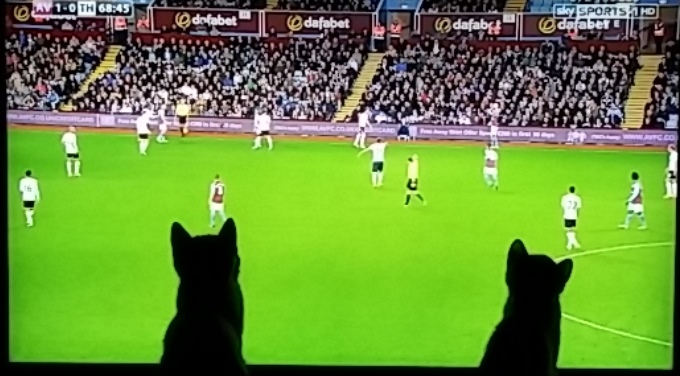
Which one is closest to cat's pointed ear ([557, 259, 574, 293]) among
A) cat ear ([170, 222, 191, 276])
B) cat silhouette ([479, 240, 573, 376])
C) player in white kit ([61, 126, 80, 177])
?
cat silhouette ([479, 240, 573, 376])

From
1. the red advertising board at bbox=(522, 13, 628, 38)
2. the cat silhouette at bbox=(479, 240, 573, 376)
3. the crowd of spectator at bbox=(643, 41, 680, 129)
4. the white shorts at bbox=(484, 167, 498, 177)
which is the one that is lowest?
→ the cat silhouette at bbox=(479, 240, 573, 376)

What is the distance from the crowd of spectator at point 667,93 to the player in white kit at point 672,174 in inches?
3.1

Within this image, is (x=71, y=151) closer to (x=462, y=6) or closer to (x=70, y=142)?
(x=70, y=142)

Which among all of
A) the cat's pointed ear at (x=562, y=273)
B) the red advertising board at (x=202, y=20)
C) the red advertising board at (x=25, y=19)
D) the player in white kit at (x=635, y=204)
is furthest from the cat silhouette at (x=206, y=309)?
the player in white kit at (x=635, y=204)

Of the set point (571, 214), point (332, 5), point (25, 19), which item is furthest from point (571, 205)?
point (25, 19)

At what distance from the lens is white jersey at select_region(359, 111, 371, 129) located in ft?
12.8

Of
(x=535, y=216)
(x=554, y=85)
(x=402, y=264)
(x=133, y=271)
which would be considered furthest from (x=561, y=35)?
(x=133, y=271)

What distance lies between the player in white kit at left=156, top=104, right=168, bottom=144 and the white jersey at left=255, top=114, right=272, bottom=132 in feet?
0.92

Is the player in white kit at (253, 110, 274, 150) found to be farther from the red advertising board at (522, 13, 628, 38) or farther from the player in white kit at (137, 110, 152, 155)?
the red advertising board at (522, 13, 628, 38)

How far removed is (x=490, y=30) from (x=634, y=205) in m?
0.69

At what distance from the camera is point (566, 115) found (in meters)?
3.96

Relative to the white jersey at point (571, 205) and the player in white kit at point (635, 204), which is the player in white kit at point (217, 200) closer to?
the white jersey at point (571, 205)

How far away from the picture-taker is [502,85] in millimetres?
3920

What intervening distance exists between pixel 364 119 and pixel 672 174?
944 mm
